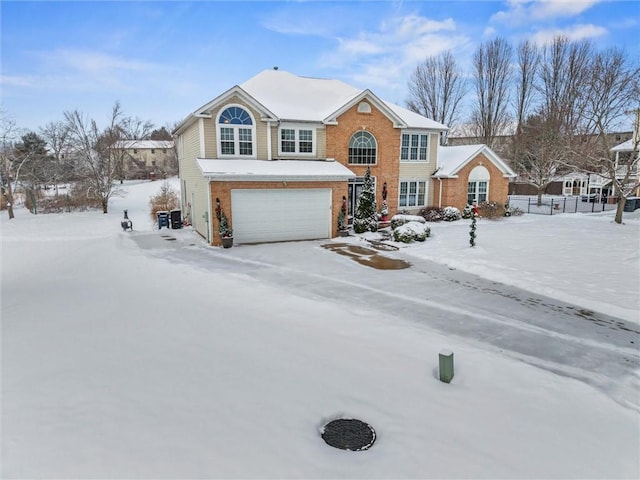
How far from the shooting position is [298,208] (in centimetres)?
1761

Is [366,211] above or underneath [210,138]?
underneath

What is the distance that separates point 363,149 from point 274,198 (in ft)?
Answer: 23.1

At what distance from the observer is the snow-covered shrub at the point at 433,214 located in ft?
75.8

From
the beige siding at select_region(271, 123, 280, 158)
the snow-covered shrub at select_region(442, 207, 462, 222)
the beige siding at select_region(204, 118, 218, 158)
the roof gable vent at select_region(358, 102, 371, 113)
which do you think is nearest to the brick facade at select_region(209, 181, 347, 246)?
the beige siding at select_region(204, 118, 218, 158)

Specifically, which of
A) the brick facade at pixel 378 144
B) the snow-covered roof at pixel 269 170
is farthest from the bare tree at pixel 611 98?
the snow-covered roof at pixel 269 170

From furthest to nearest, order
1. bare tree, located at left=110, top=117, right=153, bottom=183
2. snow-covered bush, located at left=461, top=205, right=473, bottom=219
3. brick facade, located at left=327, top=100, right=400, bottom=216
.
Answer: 1. bare tree, located at left=110, top=117, right=153, bottom=183
2. snow-covered bush, located at left=461, top=205, right=473, bottom=219
3. brick facade, located at left=327, top=100, right=400, bottom=216

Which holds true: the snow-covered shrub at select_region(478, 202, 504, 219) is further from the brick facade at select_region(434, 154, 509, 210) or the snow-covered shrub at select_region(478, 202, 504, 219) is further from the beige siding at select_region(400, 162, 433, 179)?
the beige siding at select_region(400, 162, 433, 179)

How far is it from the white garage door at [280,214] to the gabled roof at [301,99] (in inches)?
161

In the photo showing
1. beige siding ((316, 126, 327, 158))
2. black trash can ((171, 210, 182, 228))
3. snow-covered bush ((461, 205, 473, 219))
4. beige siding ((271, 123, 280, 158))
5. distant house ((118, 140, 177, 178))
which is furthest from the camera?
distant house ((118, 140, 177, 178))

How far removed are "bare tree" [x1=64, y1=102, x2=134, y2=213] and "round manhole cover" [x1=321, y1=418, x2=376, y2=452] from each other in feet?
91.7

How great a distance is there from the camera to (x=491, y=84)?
137 ft

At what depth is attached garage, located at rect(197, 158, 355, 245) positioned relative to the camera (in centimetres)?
1612

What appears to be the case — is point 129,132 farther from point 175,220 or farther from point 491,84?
point 491,84

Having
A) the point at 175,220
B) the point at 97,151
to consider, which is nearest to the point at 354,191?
the point at 175,220
